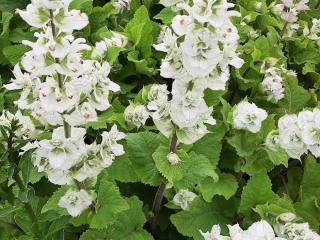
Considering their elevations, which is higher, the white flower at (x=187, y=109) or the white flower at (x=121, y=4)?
the white flower at (x=187, y=109)

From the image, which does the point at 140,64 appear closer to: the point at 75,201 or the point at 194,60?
the point at 75,201

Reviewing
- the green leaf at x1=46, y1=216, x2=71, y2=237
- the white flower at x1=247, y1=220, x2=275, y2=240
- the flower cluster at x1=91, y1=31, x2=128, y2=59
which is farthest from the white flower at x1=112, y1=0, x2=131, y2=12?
the white flower at x1=247, y1=220, x2=275, y2=240

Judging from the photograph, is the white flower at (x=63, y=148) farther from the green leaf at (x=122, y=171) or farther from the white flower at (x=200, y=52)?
the green leaf at (x=122, y=171)

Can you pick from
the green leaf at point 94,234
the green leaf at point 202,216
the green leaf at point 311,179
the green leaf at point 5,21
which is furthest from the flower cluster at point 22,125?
the green leaf at point 311,179

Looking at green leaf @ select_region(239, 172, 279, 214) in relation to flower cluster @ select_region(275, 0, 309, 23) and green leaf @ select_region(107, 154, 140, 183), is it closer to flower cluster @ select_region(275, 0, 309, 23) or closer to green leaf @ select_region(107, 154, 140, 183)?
green leaf @ select_region(107, 154, 140, 183)

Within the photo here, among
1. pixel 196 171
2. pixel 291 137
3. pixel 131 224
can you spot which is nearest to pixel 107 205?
pixel 131 224

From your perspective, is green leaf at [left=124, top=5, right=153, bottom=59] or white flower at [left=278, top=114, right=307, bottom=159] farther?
green leaf at [left=124, top=5, right=153, bottom=59]

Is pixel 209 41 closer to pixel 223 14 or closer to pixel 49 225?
pixel 223 14
